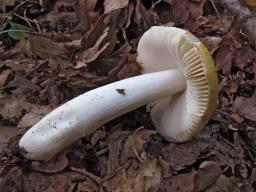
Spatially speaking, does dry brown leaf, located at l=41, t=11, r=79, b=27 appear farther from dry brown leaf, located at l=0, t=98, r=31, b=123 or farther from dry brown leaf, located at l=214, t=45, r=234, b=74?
dry brown leaf, located at l=214, t=45, r=234, b=74

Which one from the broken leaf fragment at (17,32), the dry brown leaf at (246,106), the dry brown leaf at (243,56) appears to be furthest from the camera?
the broken leaf fragment at (17,32)

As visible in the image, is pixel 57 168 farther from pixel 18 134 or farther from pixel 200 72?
pixel 200 72

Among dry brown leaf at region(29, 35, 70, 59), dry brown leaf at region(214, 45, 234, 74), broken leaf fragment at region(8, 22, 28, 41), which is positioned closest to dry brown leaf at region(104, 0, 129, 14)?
dry brown leaf at region(29, 35, 70, 59)

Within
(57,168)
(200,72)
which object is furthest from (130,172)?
(200,72)

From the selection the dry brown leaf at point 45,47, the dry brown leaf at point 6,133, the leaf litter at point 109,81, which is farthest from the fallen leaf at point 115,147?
the dry brown leaf at point 45,47

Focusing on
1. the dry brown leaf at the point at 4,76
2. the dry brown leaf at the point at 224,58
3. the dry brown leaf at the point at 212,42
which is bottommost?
the dry brown leaf at the point at 4,76

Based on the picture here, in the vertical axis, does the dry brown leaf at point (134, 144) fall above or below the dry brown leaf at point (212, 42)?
below

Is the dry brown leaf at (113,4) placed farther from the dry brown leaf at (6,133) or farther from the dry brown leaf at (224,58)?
the dry brown leaf at (6,133)
